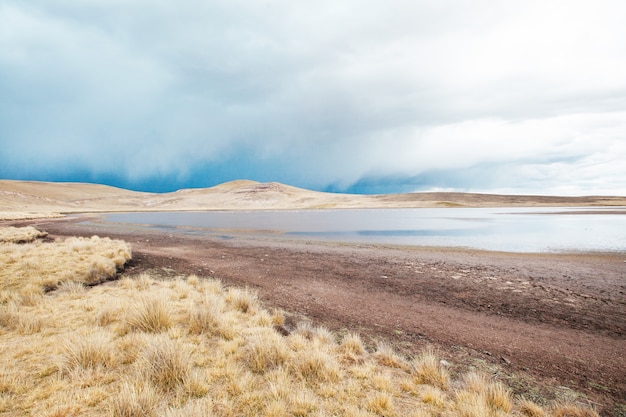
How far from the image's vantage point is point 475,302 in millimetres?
9898

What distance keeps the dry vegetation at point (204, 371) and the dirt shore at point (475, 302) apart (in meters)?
1.25

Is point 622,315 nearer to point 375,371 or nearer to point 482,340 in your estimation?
point 482,340

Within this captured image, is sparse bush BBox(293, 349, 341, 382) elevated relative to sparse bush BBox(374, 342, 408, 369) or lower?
elevated

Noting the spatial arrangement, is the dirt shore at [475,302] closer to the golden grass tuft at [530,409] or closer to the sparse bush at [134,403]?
the golden grass tuft at [530,409]

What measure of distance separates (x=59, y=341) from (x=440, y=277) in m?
12.7

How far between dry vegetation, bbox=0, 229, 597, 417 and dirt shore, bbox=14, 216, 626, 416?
1.25 meters

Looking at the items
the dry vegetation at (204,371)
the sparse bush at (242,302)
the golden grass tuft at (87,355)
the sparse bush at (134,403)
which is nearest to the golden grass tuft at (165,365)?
the dry vegetation at (204,371)

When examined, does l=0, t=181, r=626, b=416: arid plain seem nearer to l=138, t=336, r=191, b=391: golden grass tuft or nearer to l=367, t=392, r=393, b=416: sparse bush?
l=367, t=392, r=393, b=416: sparse bush

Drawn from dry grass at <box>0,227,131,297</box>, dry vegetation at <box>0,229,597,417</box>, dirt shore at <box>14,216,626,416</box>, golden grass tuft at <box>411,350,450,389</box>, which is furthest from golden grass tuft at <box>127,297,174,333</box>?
golden grass tuft at <box>411,350,450,389</box>

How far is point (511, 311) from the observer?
9094mm

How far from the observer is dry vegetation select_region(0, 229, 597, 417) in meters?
3.98

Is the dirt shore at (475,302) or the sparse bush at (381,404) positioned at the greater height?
the sparse bush at (381,404)

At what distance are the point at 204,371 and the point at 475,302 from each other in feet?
28.5

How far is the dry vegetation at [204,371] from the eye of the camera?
3.98 m
